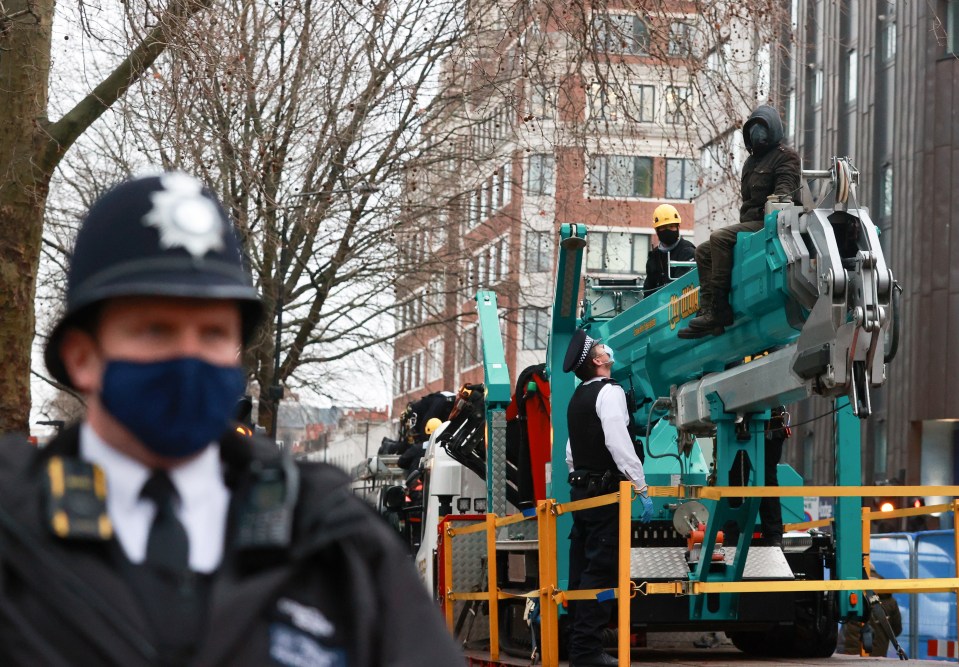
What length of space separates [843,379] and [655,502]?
3422 millimetres

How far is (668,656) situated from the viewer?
9320 millimetres

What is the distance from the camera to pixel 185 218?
190cm

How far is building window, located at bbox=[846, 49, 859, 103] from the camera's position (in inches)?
1483

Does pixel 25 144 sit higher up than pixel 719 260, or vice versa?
pixel 25 144

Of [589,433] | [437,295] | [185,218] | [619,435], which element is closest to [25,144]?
[589,433]

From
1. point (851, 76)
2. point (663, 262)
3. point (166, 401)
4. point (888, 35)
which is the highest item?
point (888, 35)

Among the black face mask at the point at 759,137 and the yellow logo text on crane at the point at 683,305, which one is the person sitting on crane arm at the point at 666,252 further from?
the black face mask at the point at 759,137

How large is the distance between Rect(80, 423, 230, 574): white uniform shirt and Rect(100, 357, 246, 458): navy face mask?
4 centimetres

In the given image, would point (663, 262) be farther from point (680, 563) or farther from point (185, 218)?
point (185, 218)

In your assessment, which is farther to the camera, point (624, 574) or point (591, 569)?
point (591, 569)

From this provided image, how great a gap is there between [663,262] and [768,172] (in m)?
2.30

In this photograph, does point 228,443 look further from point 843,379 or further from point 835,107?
point 835,107

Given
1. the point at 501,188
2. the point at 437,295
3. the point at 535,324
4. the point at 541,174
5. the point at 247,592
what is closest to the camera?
the point at 247,592

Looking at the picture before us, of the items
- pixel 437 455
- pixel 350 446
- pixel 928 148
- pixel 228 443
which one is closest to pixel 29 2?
pixel 437 455
